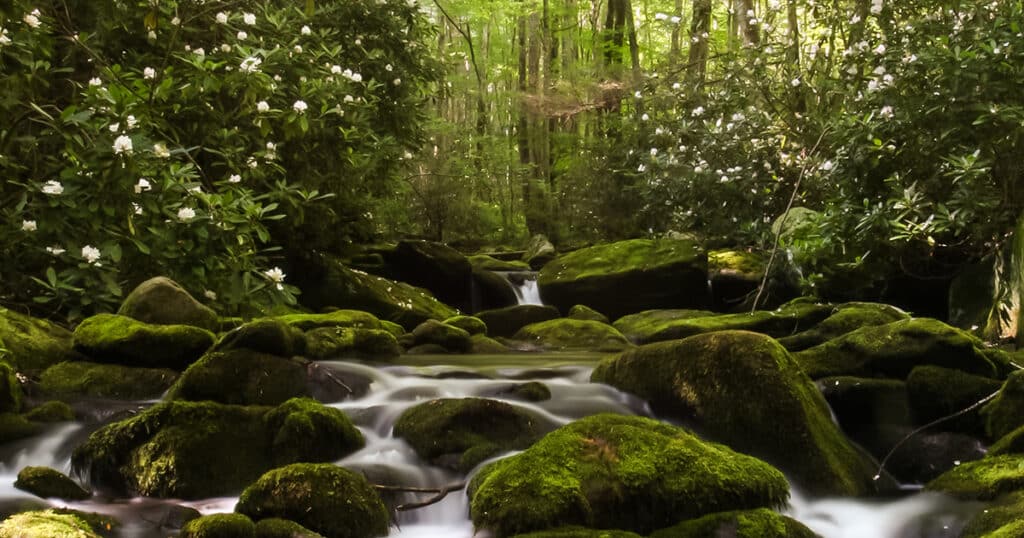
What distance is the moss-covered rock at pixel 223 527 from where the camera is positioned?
3.21 meters

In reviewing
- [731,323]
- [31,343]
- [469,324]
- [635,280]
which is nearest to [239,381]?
[31,343]

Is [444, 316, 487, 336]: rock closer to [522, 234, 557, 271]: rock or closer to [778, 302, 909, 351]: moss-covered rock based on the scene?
[778, 302, 909, 351]: moss-covered rock

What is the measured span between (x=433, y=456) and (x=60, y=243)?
3.19 meters

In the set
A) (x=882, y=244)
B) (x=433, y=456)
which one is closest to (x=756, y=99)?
(x=882, y=244)

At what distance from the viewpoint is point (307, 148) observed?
27.6ft

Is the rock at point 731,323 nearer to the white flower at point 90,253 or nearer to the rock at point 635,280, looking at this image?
the rock at point 635,280

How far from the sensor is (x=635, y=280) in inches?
446

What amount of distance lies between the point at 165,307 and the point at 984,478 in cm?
541

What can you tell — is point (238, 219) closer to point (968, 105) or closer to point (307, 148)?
point (307, 148)

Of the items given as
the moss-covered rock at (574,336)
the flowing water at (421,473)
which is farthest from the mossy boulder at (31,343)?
the moss-covered rock at (574,336)

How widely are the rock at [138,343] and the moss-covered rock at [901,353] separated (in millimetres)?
4234

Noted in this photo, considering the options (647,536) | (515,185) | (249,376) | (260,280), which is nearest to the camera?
(647,536)

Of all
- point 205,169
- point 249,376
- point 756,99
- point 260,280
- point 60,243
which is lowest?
point 249,376

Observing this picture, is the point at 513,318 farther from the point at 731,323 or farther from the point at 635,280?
the point at 731,323
